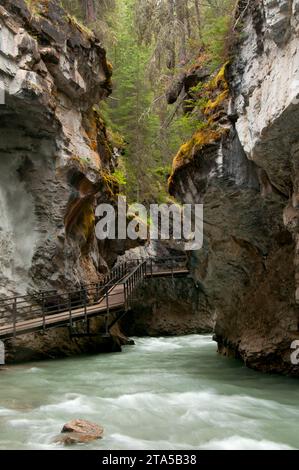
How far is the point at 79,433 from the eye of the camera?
586 centimetres

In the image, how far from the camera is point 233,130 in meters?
10.6

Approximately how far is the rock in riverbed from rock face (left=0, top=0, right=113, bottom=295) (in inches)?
379

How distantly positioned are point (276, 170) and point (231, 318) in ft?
20.2

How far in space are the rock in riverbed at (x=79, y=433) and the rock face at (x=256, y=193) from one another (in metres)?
4.83

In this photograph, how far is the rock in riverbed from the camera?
5.64 m

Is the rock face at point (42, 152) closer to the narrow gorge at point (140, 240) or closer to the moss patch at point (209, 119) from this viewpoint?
the narrow gorge at point (140, 240)

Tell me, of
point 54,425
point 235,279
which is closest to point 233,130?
point 235,279

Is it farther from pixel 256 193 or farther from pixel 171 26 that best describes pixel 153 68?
pixel 256 193

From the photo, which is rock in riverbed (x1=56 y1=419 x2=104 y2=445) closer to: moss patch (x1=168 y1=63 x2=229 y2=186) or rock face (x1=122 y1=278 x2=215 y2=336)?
moss patch (x1=168 y1=63 x2=229 y2=186)

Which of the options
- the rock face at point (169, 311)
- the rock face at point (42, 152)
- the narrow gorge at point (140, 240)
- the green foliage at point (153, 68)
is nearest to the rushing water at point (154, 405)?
the narrow gorge at point (140, 240)

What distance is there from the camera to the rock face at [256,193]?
8141mm
